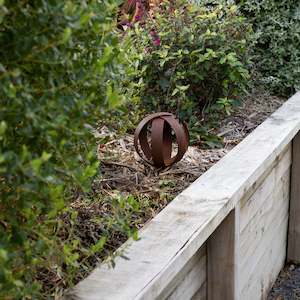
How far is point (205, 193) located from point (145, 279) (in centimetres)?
62

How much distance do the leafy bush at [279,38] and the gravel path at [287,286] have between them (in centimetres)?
123

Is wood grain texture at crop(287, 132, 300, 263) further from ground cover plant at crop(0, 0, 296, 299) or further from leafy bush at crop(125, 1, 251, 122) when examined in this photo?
ground cover plant at crop(0, 0, 296, 299)

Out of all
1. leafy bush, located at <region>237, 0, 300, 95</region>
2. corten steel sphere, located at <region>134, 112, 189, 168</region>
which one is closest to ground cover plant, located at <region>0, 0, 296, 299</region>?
corten steel sphere, located at <region>134, 112, 189, 168</region>

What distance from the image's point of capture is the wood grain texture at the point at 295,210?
126 inches

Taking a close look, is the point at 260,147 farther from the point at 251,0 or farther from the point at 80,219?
the point at 251,0

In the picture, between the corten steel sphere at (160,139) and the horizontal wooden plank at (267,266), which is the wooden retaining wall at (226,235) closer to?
the horizontal wooden plank at (267,266)

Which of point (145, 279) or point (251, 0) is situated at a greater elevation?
point (251, 0)

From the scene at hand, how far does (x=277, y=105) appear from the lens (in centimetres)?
355

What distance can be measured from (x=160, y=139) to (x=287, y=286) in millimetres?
1330

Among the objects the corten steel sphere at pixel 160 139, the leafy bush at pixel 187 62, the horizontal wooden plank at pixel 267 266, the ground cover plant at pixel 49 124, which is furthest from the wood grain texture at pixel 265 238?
the ground cover plant at pixel 49 124

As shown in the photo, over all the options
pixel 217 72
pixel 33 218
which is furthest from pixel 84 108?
pixel 217 72

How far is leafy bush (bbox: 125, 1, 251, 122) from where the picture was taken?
2893 mm

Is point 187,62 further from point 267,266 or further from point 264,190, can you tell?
point 267,266

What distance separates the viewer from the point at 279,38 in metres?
3.80
